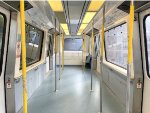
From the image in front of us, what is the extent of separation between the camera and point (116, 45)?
6637 mm

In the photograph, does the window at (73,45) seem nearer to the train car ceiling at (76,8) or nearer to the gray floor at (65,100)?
the gray floor at (65,100)

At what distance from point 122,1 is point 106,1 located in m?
0.36

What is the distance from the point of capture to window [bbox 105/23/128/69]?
5512 mm

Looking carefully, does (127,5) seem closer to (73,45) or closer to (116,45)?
(116,45)

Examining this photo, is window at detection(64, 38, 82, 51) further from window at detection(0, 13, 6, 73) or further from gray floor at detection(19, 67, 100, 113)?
window at detection(0, 13, 6, 73)

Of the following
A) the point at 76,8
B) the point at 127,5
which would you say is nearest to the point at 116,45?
the point at 76,8

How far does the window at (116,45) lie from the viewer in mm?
5512

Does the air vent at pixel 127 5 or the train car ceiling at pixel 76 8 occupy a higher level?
the train car ceiling at pixel 76 8

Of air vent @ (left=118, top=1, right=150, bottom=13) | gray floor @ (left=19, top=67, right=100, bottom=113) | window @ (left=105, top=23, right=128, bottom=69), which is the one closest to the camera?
air vent @ (left=118, top=1, right=150, bottom=13)

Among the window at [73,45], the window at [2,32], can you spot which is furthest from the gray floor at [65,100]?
the window at [73,45]

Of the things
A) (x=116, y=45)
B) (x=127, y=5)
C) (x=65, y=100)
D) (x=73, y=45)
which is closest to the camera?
(x=127, y=5)

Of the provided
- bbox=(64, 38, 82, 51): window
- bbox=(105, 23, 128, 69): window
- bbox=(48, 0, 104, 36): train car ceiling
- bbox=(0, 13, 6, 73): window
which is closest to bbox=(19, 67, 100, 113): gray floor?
bbox=(105, 23, 128, 69): window

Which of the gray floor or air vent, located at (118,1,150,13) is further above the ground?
air vent, located at (118,1,150,13)

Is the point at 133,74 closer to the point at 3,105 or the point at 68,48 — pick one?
the point at 3,105
